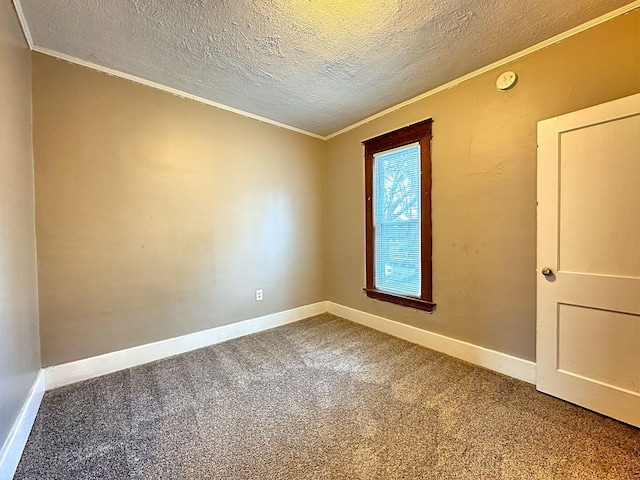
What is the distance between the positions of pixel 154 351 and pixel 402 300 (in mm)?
2443

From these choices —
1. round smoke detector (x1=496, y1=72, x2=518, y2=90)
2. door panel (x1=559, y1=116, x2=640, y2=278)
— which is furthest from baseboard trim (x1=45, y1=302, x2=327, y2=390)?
round smoke detector (x1=496, y1=72, x2=518, y2=90)

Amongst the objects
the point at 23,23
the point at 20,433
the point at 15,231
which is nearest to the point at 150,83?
the point at 23,23

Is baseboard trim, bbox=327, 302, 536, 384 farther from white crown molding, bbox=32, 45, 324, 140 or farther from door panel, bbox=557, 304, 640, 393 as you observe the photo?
white crown molding, bbox=32, 45, 324, 140

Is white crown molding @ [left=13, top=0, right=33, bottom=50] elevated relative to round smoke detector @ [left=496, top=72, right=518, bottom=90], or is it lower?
elevated

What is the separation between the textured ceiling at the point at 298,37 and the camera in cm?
165

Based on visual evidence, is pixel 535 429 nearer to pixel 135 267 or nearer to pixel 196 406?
pixel 196 406

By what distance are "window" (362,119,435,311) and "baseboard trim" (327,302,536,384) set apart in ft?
0.87

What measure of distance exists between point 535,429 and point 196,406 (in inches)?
81.2

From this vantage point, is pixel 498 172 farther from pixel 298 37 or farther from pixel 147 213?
pixel 147 213

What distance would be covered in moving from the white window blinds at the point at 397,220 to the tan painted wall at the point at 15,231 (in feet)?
9.55

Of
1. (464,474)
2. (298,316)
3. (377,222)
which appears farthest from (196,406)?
(377,222)

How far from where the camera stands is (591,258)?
5.66 feet

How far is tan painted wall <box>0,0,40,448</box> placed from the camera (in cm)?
137

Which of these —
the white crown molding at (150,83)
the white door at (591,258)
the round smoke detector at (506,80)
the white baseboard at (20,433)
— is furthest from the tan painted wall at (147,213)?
the white door at (591,258)
